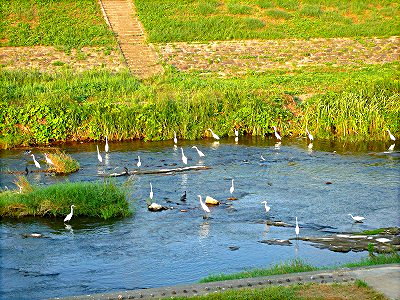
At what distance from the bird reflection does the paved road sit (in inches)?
209

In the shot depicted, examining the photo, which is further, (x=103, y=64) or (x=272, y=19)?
(x=272, y=19)

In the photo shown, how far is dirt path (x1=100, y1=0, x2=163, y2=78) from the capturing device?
Result: 38.2 meters

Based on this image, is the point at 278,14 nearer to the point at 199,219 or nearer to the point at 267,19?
the point at 267,19

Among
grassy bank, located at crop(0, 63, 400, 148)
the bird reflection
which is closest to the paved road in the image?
the bird reflection

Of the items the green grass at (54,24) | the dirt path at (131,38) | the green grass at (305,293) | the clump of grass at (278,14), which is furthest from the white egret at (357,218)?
the clump of grass at (278,14)

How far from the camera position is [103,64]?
125 ft

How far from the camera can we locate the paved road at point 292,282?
1069 centimetres

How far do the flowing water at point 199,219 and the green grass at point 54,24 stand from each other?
15.5m

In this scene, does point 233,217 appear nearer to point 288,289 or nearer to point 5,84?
point 288,289

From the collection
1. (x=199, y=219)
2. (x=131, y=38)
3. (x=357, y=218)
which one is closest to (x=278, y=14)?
(x=131, y=38)

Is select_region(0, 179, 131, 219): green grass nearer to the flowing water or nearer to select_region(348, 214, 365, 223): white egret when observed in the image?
the flowing water

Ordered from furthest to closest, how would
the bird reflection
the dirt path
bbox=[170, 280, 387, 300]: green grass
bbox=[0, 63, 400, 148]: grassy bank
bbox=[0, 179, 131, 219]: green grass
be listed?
the dirt path → bbox=[0, 63, 400, 148]: grassy bank → bbox=[0, 179, 131, 219]: green grass → the bird reflection → bbox=[170, 280, 387, 300]: green grass

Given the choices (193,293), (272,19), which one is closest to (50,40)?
(272,19)

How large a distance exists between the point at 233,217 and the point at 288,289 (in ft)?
24.2
